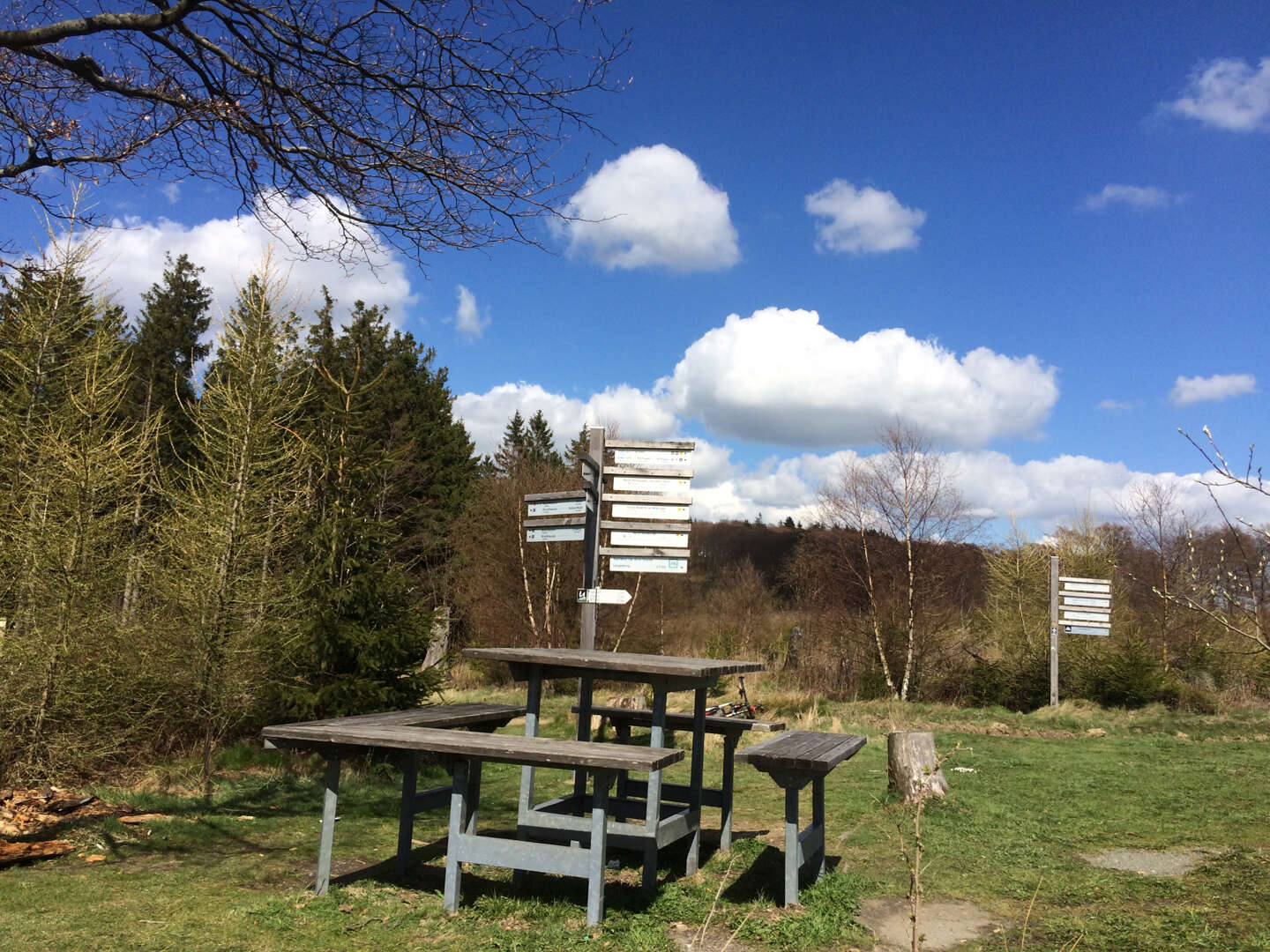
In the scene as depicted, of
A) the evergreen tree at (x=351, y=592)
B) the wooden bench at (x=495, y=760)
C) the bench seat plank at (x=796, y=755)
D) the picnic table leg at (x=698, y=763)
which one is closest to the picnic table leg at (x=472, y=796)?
the wooden bench at (x=495, y=760)

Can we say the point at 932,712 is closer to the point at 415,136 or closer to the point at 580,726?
the point at 580,726

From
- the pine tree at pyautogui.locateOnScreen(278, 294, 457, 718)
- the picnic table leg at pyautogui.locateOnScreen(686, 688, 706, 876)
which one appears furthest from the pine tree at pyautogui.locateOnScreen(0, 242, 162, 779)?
the picnic table leg at pyautogui.locateOnScreen(686, 688, 706, 876)

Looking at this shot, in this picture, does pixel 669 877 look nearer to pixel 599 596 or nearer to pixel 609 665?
pixel 609 665

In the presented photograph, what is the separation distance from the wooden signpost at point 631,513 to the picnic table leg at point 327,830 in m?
2.62

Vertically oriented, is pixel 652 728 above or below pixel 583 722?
above

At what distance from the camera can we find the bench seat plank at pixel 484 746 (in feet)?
12.7

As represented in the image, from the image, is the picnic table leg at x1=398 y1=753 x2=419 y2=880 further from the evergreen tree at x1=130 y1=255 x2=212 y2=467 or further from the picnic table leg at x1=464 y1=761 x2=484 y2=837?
the evergreen tree at x1=130 y1=255 x2=212 y2=467

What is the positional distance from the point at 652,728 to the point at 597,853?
1.07 metres

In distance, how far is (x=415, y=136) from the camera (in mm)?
4156

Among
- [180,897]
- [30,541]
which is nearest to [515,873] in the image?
[180,897]

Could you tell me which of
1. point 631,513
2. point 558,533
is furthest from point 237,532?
point 631,513

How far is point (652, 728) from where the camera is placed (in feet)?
16.4

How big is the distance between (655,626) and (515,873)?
18100mm

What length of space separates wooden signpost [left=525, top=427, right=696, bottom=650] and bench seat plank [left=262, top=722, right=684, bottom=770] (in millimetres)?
2481
